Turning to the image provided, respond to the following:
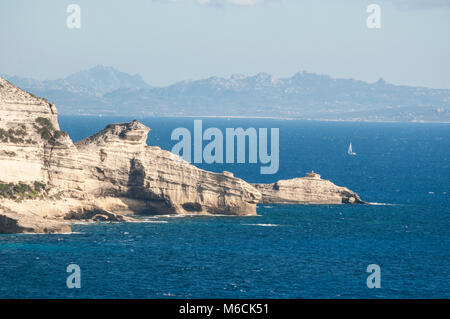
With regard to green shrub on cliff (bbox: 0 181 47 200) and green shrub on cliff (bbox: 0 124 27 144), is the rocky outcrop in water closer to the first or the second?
green shrub on cliff (bbox: 0 124 27 144)

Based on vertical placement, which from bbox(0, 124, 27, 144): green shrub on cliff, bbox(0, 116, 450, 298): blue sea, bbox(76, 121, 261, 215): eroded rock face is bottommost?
bbox(0, 116, 450, 298): blue sea

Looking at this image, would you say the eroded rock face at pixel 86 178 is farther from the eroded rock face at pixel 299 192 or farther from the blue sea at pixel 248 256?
the eroded rock face at pixel 299 192

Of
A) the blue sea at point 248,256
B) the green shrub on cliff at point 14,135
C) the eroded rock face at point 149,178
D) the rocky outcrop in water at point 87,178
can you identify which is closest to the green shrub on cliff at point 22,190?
the rocky outcrop in water at point 87,178

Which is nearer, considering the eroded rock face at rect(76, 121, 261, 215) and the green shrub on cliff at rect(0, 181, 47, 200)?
the green shrub on cliff at rect(0, 181, 47, 200)

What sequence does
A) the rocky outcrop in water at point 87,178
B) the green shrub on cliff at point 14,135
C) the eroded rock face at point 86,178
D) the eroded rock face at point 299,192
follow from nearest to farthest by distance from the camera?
the rocky outcrop in water at point 87,178
the eroded rock face at point 86,178
the green shrub on cliff at point 14,135
the eroded rock face at point 299,192

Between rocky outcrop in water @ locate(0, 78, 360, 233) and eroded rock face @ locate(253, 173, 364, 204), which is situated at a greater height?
rocky outcrop in water @ locate(0, 78, 360, 233)

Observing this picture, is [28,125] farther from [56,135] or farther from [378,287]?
[378,287]

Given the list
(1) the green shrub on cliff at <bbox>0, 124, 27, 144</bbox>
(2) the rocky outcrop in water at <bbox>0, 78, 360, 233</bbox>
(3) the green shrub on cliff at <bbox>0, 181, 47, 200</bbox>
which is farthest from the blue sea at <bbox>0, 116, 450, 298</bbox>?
(1) the green shrub on cliff at <bbox>0, 124, 27, 144</bbox>
